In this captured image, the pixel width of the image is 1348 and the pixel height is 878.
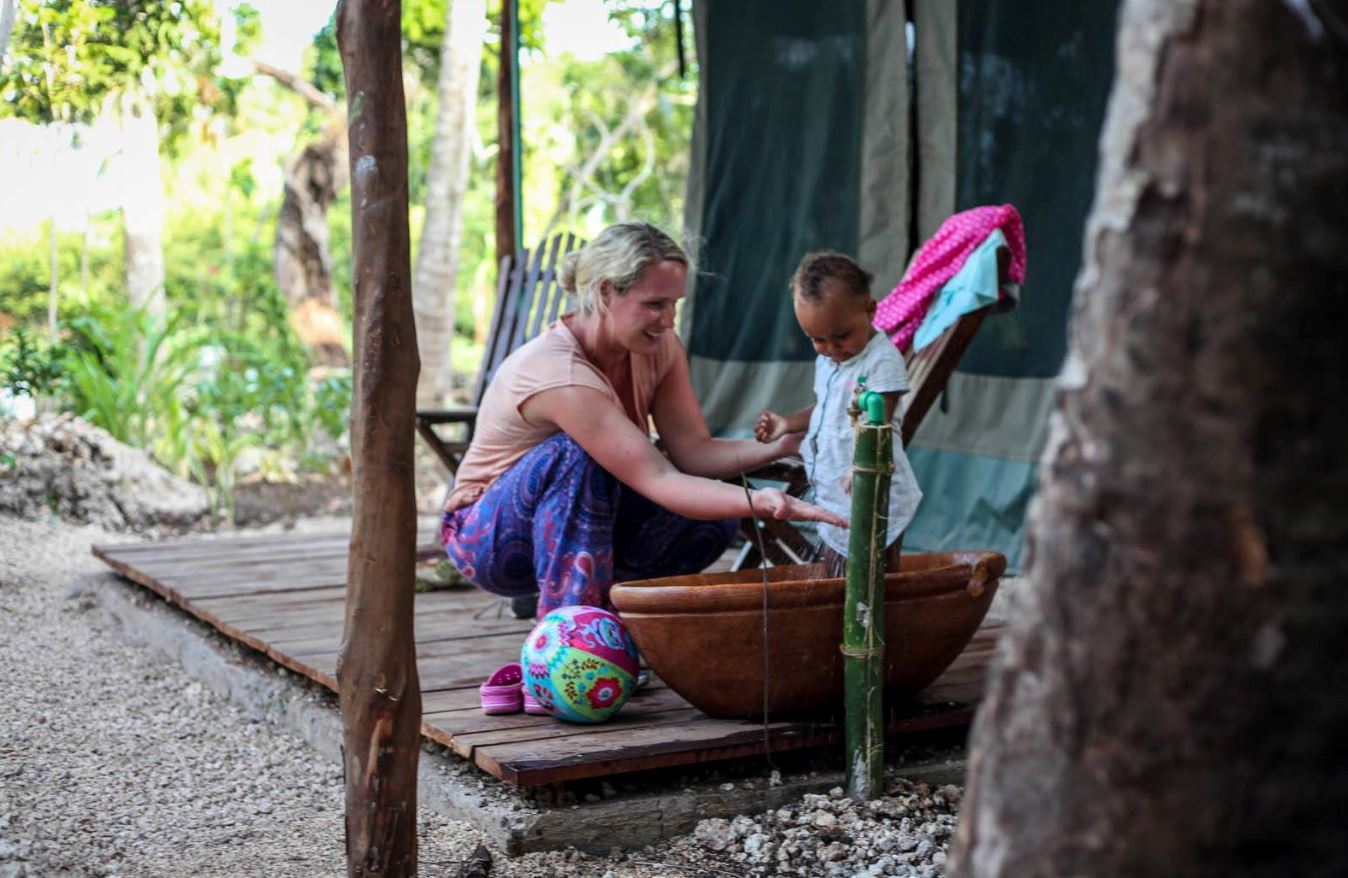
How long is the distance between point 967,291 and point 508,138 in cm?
294

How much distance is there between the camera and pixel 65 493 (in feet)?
21.7

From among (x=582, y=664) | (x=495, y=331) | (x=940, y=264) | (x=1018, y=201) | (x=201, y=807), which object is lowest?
(x=201, y=807)

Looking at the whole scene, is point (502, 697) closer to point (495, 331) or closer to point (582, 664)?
point (582, 664)

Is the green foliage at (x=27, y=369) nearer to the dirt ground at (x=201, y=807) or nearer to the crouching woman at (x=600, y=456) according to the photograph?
the dirt ground at (x=201, y=807)

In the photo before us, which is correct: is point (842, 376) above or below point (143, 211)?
below

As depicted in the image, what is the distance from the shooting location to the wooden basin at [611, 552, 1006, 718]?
2.73 meters

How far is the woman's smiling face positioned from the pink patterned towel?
57 centimetres

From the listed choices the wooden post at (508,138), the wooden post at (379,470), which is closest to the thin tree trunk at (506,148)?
the wooden post at (508,138)

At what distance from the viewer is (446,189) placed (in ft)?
31.5

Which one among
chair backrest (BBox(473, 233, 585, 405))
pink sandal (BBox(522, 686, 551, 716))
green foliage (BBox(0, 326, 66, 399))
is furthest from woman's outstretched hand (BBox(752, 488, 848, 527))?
green foliage (BBox(0, 326, 66, 399))

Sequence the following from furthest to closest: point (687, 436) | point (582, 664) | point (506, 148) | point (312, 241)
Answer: point (312, 241), point (506, 148), point (687, 436), point (582, 664)

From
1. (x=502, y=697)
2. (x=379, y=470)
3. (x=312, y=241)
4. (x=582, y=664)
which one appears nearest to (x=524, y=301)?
(x=502, y=697)

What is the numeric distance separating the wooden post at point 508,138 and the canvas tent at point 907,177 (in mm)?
782

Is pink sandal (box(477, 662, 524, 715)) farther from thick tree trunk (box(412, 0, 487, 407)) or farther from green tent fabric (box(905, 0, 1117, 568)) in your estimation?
thick tree trunk (box(412, 0, 487, 407))
